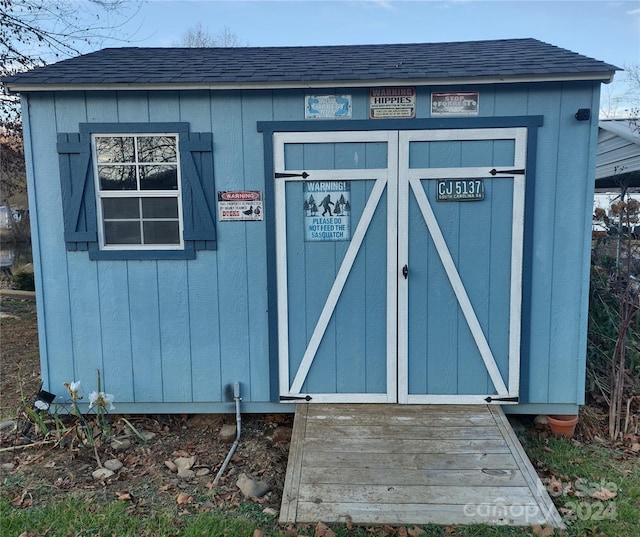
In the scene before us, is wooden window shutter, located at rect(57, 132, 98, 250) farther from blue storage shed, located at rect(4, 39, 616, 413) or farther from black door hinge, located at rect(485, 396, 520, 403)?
black door hinge, located at rect(485, 396, 520, 403)

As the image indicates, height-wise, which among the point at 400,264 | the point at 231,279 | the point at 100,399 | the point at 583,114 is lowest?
the point at 100,399

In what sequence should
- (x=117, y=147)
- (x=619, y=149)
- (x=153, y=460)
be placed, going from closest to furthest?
1. (x=153, y=460)
2. (x=117, y=147)
3. (x=619, y=149)

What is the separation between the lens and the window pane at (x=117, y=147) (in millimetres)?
3705

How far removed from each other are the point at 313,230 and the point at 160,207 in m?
1.24

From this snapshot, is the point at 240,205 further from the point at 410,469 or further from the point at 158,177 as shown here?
the point at 410,469

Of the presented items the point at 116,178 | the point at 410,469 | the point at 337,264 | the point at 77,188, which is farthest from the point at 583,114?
the point at 77,188

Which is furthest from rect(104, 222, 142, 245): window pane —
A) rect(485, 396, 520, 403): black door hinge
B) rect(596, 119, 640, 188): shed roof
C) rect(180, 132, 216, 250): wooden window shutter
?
rect(596, 119, 640, 188): shed roof

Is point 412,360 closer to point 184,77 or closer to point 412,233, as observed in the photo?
point 412,233

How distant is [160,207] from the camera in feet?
12.3

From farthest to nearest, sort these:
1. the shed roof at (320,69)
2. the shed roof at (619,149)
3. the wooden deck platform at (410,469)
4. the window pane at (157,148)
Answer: the shed roof at (619,149)
the window pane at (157,148)
the shed roof at (320,69)
the wooden deck platform at (410,469)

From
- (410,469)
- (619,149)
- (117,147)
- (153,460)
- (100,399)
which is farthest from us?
(619,149)

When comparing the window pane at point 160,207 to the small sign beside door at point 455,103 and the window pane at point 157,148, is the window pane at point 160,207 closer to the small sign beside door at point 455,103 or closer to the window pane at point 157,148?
the window pane at point 157,148

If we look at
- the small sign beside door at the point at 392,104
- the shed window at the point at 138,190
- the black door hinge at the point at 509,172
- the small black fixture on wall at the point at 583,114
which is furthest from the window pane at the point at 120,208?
the small black fixture on wall at the point at 583,114

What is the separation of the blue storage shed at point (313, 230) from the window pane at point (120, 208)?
0.02 meters
